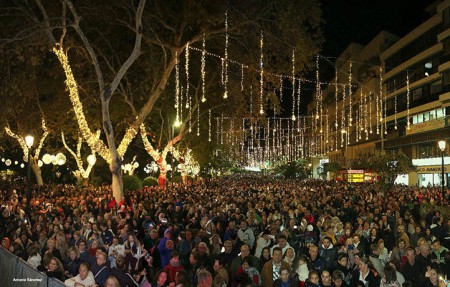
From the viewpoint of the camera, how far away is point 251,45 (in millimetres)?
24719

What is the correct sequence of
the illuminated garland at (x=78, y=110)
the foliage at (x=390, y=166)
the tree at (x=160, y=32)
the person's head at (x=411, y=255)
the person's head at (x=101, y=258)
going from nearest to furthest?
the person's head at (x=101, y=258), the person's head at (x=411, y=255), the tree at (x=160, y=32), the illuminated garland at (x=78, y=110), the foliage at (x=390, y=166)

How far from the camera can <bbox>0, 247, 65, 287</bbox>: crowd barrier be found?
6059 millimetres

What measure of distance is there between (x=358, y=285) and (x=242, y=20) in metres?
16.2

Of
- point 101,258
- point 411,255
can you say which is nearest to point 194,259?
point 101,258

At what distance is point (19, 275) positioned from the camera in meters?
7.00

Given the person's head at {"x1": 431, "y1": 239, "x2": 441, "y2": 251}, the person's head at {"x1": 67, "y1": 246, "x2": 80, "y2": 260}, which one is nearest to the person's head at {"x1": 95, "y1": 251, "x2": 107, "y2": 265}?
the person's head at {"x1": 67, "y1": 246, "x2": 80, "y2": 260}

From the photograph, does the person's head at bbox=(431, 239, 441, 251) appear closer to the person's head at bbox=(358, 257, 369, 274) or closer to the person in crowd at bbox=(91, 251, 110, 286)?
the person's head at bbox=(358, 257, 369, 274)

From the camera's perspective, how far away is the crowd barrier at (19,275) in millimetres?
6059

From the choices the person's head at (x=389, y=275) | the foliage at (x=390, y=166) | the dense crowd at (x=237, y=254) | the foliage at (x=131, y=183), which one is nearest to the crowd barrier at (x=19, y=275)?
the dense crowd at (x=237, y=254)

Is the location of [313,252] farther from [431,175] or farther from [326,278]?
[431,175]

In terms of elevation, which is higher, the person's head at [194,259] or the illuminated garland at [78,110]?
the illuminated garland at [78,110]

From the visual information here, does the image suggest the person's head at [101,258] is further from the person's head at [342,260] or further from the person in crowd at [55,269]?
the person's head at [342,260]

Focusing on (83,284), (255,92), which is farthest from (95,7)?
(83,284)

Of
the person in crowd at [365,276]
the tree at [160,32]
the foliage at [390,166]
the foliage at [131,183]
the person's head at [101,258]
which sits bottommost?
the person in crowd at [365,276]
